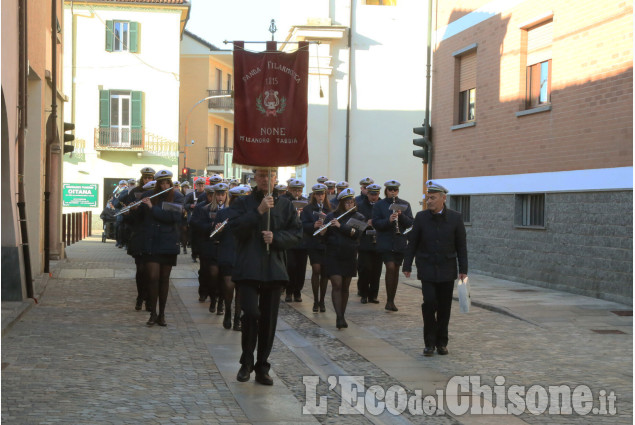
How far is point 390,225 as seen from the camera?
1380 centimetres

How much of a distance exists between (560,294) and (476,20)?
23.4ft

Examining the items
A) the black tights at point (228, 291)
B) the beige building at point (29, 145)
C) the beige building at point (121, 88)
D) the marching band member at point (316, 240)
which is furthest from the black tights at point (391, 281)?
the beige building at point (121, 88)

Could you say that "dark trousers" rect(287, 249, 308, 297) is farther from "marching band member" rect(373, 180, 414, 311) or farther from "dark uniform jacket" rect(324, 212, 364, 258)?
"dark uniform jacket" rect(324, 212, 364, 258)

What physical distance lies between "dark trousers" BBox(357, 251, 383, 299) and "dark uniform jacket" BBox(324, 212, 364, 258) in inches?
76.1

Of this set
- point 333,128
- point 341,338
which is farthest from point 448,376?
point 333,128

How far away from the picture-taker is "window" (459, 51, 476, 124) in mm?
20828

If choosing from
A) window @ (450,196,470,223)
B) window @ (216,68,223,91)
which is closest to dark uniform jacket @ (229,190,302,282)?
window @ (450,196,470,223)

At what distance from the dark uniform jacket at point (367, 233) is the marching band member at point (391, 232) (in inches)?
5.3

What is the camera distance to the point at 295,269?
14711mm

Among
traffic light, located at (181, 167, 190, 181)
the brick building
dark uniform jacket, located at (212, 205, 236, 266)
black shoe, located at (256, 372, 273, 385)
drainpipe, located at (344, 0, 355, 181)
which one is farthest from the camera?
traffic light, located at (181, 167, 190, 181)

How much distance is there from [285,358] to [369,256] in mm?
4909

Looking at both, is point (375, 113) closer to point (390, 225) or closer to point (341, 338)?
point (390, 225)

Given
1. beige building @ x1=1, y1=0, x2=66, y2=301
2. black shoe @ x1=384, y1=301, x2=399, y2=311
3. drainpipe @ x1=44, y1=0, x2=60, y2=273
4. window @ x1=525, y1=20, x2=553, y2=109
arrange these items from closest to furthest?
1. beige building @ x1=1, y1=0, x2=66, y2=301
2. black shoe @ x1=384, y1=301, x2=399, y2=311
3. window @ x1=525, y1=20, x2=553, y2=109
4. drainpipe @ x1=44, y1=0, x2=60, y2=273

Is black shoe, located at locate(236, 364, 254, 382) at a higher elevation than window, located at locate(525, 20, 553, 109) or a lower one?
lower
